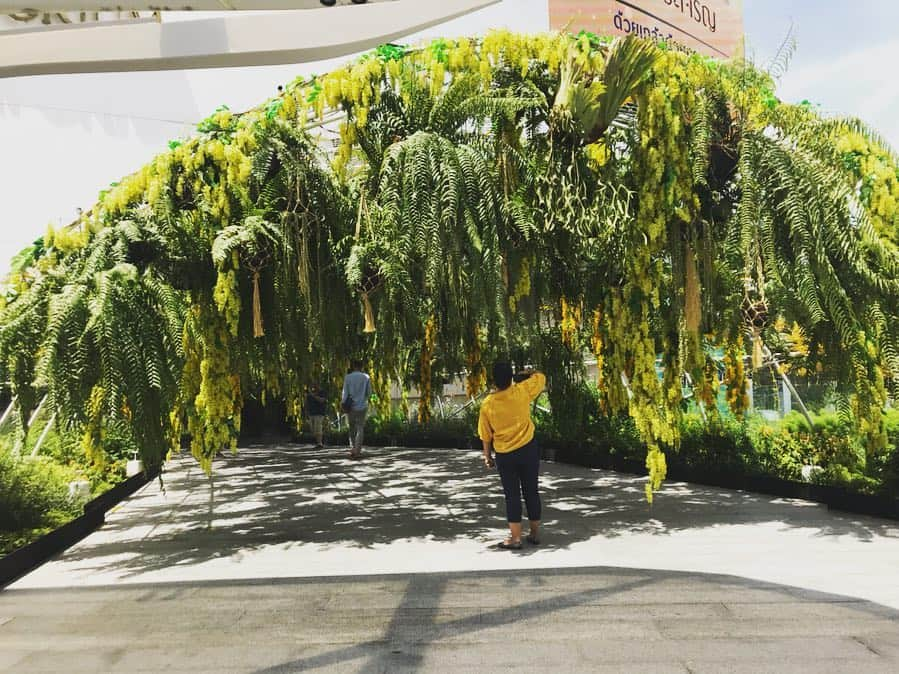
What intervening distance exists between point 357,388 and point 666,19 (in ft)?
45.5

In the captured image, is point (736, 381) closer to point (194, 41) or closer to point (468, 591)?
point (468, 591)

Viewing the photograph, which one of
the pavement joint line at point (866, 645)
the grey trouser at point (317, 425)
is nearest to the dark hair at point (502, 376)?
the pavement joint line at point (866, 645)

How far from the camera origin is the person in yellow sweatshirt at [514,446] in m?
6.57

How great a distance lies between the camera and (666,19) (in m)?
21.8

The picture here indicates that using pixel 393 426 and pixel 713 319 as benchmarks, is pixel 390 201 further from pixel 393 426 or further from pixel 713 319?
pixel 393 426

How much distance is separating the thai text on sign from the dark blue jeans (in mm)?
13070

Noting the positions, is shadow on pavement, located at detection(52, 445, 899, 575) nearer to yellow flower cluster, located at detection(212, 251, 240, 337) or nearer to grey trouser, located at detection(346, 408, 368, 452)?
grey trouser, located at detection(346, 408, 368, 452)

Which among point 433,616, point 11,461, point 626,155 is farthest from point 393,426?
point 433,616

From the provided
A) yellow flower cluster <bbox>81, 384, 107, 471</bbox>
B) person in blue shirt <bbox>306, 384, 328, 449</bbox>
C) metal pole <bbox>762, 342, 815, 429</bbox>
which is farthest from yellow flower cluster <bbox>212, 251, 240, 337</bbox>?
person in blue shirt <bbox>306, 384, 328, 449</bbox>

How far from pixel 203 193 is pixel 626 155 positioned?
3.58 m

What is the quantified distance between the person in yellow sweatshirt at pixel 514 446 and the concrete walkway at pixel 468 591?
0.33 meters

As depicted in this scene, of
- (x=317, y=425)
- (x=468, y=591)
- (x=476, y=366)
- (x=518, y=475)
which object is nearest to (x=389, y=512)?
(x=476, y=366)

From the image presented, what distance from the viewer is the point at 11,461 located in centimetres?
819

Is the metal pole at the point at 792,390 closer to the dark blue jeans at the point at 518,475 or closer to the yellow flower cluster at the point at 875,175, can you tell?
the yellow flower cluster at the point at 875,175
